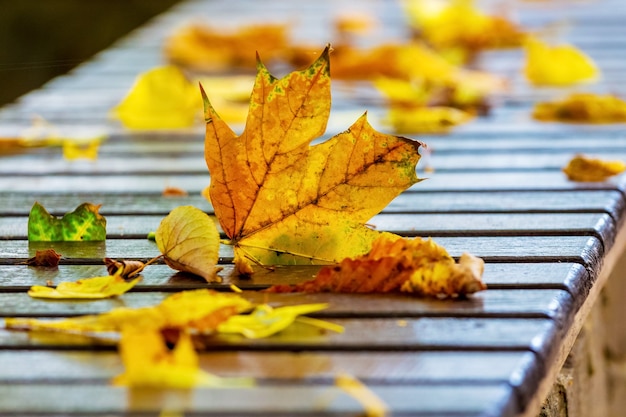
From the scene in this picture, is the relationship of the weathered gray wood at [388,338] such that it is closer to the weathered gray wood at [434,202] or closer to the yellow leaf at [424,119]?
the weathered gray wood at [434,202]

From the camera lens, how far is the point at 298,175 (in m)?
1.27

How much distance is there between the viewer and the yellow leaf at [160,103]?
2230 millimetres

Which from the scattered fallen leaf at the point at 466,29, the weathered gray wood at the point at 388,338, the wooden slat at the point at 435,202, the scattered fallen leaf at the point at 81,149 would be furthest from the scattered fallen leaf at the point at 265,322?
the scattered fallen leaf at the point at 466,29

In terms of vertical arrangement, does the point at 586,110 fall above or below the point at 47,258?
above

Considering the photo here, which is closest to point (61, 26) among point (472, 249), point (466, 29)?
point (466, 29)

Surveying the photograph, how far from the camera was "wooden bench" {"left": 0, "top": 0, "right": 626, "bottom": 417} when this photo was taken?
93cm

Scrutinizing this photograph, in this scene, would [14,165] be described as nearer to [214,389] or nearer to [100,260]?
[100,260]

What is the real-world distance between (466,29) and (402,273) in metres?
2.14

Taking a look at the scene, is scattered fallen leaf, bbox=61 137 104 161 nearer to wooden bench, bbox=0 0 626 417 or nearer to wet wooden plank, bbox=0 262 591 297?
wooden bench, bbox=0 0 626 417

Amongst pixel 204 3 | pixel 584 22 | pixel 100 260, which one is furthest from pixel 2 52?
pixel 100 260

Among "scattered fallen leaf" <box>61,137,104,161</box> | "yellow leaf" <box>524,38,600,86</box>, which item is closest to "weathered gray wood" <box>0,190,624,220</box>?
"scattered fallen leaf" <box>61,137,104,161</box>

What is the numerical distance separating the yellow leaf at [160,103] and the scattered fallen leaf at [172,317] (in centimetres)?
115

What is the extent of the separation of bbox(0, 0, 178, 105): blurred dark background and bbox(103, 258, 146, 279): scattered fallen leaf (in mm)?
2696

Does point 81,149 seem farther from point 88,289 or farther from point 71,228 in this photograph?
point 88,289
